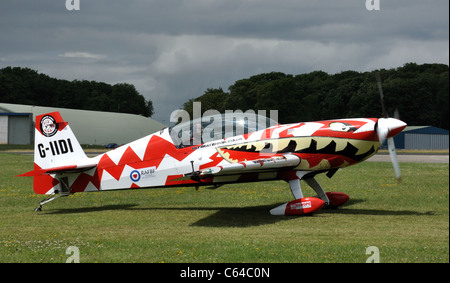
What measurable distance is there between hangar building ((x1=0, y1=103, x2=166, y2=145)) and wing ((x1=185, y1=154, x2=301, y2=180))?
2127 inches

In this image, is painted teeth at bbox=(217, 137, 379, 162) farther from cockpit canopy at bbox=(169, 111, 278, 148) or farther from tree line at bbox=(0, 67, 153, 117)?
tree line at bbox=(0, 67, 153, 117)

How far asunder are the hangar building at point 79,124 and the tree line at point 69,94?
614 centimetres

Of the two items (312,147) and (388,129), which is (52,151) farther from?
(388,129)

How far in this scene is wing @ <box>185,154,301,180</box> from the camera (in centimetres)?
1027

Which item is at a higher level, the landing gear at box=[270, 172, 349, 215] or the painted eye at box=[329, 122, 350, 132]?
Answer: the painted eye at box=[329, 122, 350, 132]

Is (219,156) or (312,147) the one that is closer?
(312,147)

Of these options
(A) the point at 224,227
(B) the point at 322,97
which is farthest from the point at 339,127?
(B) the point at 322,97

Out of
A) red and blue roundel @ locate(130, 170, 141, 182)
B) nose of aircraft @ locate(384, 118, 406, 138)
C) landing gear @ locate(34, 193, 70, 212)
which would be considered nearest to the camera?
nose of aircraft @ locate(384, 118, 406, 138)

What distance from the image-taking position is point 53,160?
1313 cm

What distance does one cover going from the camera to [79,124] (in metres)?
61.8

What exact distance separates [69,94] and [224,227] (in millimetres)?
67066

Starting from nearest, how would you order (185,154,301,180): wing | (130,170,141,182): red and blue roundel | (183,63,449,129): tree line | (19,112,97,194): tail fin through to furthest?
(185,154,301,180): wing → (130,170,141,182): red and blue roundel → (19,112,97,194): tail fin → (183,63,449,129): tree line

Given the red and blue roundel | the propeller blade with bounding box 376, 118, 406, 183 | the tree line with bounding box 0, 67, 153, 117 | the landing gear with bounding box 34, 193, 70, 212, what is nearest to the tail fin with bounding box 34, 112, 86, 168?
the landing gear with bounding box 34, 193, 70, 212
